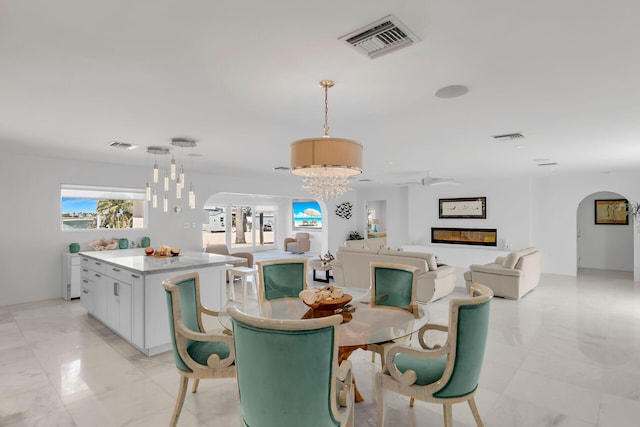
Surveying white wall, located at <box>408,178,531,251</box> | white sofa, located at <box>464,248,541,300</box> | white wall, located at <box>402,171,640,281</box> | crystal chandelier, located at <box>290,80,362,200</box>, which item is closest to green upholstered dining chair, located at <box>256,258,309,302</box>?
crystal chandelier, located at <box>290,80,362,200</box>

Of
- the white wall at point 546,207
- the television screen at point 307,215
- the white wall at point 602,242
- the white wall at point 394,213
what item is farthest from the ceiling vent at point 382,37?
the television screen at point 307,215

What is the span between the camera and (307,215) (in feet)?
44.8

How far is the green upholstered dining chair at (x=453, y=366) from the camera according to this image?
197 cm

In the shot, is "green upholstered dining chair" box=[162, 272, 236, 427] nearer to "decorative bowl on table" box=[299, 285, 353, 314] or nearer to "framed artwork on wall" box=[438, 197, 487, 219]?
"decorative bowl on table" box=[299, 285, 353, 314]

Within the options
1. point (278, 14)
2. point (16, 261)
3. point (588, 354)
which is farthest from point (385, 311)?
point (16, 261)

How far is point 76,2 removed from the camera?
62.1 inches

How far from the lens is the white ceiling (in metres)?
1.67

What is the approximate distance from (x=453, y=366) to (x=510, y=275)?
436 cm

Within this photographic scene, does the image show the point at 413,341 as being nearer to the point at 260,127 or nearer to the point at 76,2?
the point at 260,127

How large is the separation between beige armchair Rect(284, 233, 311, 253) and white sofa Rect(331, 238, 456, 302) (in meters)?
6.17

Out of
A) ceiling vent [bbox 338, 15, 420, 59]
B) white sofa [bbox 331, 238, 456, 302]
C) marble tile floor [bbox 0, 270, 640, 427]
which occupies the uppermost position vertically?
ceiling vent [bbox 338, 15, 420, 59]

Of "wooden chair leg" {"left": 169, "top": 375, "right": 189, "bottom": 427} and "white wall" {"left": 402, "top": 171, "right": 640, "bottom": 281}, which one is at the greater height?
"white wall" {"left": 402, "top": 171, "right": 640, "bottom": 281}

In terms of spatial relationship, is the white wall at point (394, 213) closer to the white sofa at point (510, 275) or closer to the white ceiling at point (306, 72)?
the white sofa at point (510, 275)

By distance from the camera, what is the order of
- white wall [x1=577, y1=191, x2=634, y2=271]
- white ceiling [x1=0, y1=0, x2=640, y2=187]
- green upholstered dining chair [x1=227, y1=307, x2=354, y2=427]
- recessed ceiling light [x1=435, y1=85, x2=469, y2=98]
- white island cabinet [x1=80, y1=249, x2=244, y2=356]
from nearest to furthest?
green upholstered dining chair [x1=227, y1=307, x2=354, y2=427], white ceiling [x1=0, y1=0, x2=640, y2=187], recessed ceiling light [x1=435, y1=85, x2=469, y2=98], white island cabinet [x1=80, y1=249, x2=244, y2=356], white wall [x1=577, y1=191, x2=634, y2=271]
